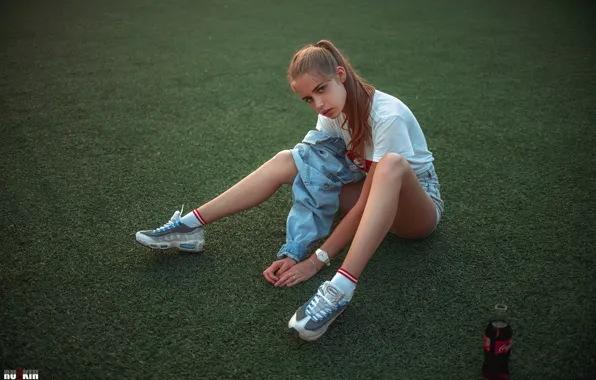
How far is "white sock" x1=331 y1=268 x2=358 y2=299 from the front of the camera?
1602mm

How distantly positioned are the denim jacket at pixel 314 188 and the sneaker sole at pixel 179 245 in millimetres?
269

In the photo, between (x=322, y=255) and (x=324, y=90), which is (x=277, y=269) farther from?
(x=324, y=90)

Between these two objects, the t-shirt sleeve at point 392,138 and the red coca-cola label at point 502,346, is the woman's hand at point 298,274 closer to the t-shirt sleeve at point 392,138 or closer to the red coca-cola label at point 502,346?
the t-shirt sleeve at point 392,138

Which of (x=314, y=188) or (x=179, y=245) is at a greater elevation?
(x=314, y=188)

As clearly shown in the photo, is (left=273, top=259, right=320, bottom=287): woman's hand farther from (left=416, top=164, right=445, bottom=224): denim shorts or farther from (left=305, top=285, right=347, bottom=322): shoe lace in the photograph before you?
(left=416, top=164, right=445, bottom=224): denim shorts

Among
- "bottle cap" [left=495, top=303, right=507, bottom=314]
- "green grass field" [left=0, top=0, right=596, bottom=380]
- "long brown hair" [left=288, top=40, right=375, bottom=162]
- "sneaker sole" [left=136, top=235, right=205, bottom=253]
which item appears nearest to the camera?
"bottle cap" [left=495, top=303, right=507, bottom=314]

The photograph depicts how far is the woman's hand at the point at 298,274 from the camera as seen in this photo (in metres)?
1.80

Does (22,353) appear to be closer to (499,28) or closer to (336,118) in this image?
(336,118)

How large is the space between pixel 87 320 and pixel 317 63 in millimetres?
996

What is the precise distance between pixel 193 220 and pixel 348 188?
54 cm

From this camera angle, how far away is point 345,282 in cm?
160

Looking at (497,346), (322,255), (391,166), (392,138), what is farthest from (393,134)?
(497,346)

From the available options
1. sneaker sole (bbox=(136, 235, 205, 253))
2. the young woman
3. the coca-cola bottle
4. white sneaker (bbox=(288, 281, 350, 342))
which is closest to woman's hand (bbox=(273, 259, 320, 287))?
the young woman

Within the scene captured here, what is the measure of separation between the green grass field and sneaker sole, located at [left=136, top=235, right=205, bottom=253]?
0.14 ft
